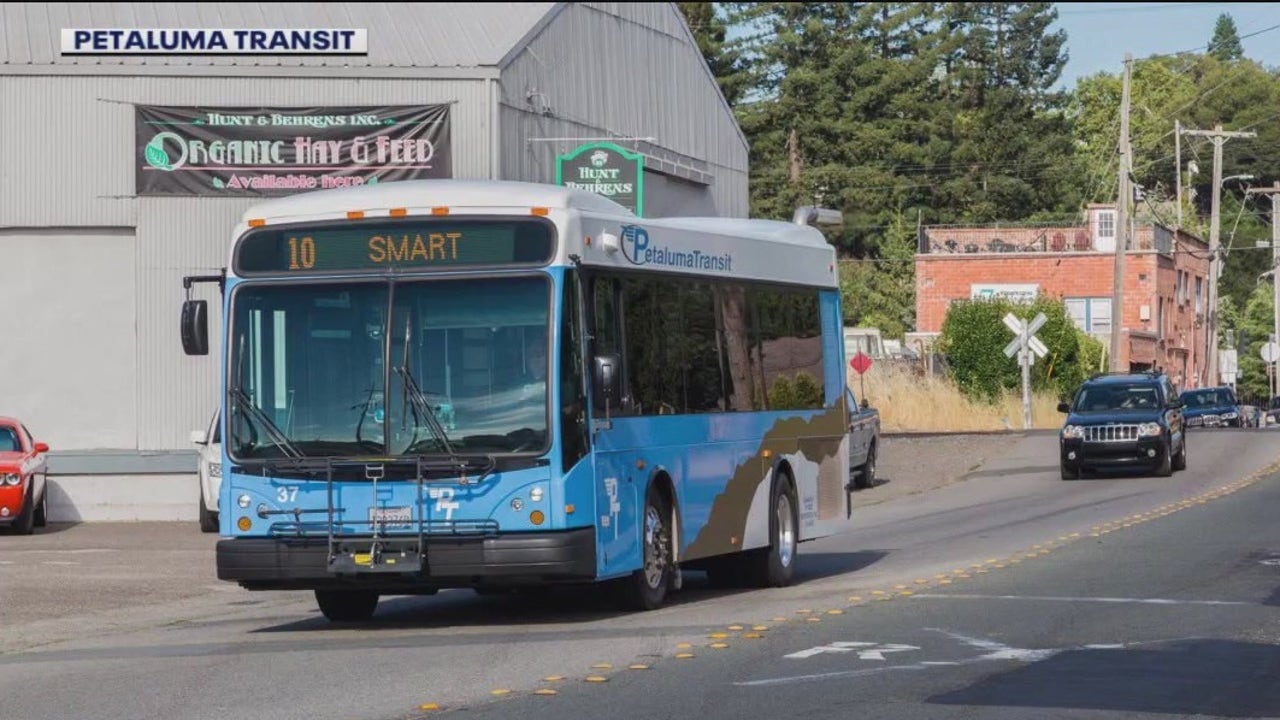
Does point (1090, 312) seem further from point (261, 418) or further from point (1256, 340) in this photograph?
point (261, 418)

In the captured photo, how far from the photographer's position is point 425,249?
14.3 meters

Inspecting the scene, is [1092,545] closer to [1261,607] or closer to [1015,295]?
[1261,607]

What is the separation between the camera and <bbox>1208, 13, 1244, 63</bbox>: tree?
14050 centimetres

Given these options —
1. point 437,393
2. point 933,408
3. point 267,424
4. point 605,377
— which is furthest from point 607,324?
point 933,408

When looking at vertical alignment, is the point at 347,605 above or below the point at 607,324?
below

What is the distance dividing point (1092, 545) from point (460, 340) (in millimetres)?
9336

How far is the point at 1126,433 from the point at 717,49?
183 feet

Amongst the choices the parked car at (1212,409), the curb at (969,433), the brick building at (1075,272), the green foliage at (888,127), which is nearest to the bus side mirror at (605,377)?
the curb at (969,433)

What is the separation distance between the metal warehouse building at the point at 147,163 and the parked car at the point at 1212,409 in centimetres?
3141

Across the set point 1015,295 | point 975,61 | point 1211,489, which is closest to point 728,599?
point 1211,489

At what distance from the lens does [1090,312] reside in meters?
75.2

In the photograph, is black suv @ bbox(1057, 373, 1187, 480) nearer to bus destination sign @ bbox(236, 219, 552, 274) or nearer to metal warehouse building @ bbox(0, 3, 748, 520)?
metal warehouse building @ bbox(0, 3, 748, 520)

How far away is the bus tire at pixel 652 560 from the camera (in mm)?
15180

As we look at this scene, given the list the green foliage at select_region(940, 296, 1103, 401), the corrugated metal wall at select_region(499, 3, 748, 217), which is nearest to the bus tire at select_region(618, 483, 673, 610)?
the corrugated metal wall at select_region(499, 3, 748, 217)
